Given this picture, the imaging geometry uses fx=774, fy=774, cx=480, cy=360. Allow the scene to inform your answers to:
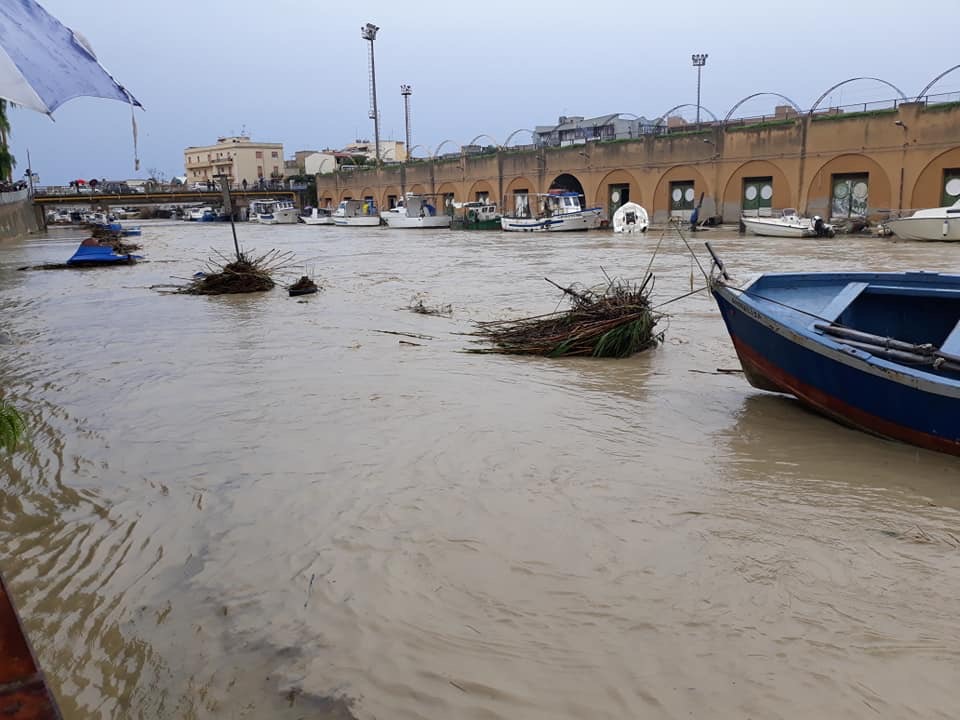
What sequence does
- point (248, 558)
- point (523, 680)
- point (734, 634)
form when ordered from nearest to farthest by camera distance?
point (523, 680)
point (734, 634)
point (248, 558)

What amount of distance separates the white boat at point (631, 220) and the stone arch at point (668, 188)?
450 cm

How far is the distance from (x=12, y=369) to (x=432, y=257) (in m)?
19.3

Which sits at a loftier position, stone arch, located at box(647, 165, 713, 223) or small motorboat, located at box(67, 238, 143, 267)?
stone arch, located at box(647, 165, 713, 223)

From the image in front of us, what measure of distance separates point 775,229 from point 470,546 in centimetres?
3232

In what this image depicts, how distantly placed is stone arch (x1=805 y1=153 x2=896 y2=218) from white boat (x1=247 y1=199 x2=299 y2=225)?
44336mm

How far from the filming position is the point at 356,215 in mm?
58469

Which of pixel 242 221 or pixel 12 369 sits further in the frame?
pixel 242 221

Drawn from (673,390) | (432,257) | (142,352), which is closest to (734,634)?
(673,390)

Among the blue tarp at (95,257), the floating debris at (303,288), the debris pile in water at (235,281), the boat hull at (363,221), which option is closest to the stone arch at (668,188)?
the boat hull at (363,221)

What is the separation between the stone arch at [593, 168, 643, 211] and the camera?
150 ft

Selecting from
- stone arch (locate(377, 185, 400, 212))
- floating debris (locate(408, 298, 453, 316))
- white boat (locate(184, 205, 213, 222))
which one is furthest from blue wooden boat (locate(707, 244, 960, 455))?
white boat (locate(184, 205, 213, 222))

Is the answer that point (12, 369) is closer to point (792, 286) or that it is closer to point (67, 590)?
point (67, 590)

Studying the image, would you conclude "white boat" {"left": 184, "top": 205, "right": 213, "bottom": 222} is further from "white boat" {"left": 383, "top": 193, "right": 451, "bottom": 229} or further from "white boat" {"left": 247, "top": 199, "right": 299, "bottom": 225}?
"white boat" {"left": 383, "top": 193, "right": 451, "bottom": 229}

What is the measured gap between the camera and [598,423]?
6.68 meters
